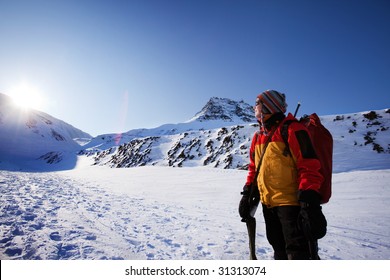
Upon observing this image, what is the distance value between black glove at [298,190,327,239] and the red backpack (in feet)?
0.82

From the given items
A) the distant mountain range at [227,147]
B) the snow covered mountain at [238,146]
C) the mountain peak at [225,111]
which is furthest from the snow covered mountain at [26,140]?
the mountain peak at [225,111]

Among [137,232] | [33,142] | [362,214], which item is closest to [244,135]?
[362,214]

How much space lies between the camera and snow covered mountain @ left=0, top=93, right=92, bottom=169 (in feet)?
204

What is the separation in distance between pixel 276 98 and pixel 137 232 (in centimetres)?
390

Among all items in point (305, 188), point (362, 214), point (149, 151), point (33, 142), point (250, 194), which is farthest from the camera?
point (33, 142)

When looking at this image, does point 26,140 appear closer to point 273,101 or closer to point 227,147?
point 227,147

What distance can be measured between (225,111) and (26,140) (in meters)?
99.7

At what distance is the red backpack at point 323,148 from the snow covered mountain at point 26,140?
6361 cm

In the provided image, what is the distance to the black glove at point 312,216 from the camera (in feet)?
6.59

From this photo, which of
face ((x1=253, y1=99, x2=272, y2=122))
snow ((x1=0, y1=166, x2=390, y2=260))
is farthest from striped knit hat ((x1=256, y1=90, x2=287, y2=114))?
snow ((x1=0, y1=166, x2=390, y2=260))

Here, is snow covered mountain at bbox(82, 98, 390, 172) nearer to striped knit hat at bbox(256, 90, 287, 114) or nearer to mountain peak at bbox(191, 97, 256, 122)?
striped knit hat at bbox(256, 90, 287, 114)

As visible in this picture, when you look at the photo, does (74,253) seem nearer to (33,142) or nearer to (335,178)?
(335,178)

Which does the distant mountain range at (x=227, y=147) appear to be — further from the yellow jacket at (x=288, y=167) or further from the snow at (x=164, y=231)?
the yellow jacket at (x=288, y=167)
